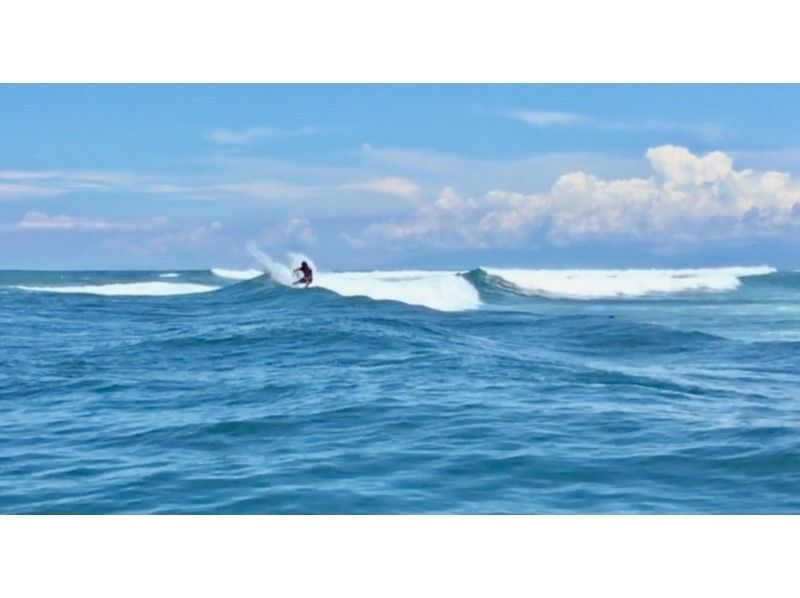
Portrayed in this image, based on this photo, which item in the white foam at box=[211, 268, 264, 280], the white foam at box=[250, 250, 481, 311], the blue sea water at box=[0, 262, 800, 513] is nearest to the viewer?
the blue sea water at box=[0, 262, 800, 513]

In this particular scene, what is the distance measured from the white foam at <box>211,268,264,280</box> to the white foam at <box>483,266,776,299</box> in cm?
182

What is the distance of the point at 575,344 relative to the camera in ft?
22.7

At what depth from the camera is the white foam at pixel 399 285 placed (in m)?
7.14

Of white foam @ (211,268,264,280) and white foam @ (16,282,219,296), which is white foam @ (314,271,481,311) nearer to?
white foam @ (211,268,264,280)

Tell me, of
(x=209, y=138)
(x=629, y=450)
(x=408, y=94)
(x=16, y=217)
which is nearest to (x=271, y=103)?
(x=209, y=138)

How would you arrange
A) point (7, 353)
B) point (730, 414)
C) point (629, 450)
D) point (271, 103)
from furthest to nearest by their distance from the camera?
point (7, 353)
point (271, 103)
point (730, 414)
point (629, 450)

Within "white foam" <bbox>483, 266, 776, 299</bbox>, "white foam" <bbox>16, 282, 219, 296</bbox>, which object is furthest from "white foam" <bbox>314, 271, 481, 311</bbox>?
"white foam" <bbox>16, 282, 219, 296</bbox>

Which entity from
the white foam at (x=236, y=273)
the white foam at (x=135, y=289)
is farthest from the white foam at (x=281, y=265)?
the white foam at (x=135, y=289)

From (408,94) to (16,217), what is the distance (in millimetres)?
3014

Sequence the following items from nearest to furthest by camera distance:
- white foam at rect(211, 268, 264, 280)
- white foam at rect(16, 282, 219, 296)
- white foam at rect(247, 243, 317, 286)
→ white foam at rect(247, 243, 317, 286) < white foam at rect(211, 268, 264, 280) < white foam at rect(16, 282, 219, 296)

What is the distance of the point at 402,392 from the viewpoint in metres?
6.33

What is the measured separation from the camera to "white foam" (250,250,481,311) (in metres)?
7.14

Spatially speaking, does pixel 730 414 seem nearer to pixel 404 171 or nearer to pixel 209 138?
pixel 404 171

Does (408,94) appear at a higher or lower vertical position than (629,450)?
higher
